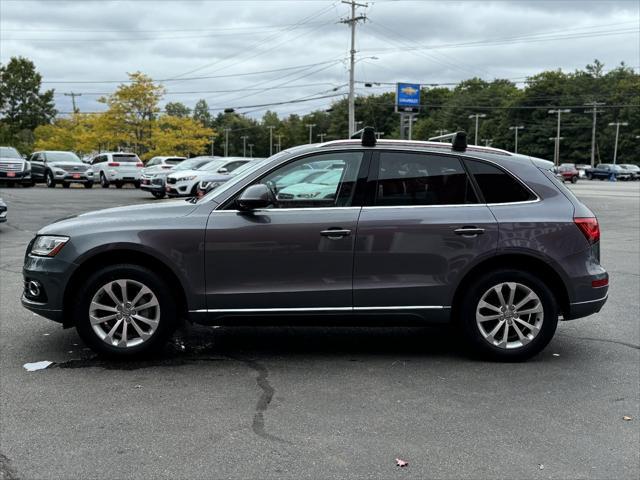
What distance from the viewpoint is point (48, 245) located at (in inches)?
197

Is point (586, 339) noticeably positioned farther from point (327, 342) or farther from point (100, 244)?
point (100, 244)

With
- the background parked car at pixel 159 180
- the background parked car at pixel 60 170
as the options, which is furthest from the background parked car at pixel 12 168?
the background parked car at pixel 159 180

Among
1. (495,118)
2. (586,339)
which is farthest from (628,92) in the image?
(586,339)

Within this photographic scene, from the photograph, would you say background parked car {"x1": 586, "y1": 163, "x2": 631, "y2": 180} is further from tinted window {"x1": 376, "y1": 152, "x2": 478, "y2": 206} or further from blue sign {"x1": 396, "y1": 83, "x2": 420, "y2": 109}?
tinted window {"x1": 376, "y1": 152, "x2": 478, "y2": 206}

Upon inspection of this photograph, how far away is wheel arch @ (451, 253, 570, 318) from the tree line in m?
50.7

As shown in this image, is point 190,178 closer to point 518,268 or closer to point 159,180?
point 159,180

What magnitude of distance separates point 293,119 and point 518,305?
17315 centimetres

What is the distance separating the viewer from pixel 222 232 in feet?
16.1

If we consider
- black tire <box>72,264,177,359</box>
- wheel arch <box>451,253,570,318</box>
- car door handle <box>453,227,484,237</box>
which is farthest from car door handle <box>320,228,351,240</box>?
black tire <box>72,264,177,359</box>

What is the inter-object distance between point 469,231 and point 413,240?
443mm

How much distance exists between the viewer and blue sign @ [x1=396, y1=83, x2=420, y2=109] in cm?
6084

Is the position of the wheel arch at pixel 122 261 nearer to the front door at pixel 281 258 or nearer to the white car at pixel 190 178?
the front door at pixel 281 258

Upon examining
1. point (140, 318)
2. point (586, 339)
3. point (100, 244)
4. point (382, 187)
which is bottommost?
point (586, 339)

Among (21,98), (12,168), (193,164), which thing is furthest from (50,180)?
(21,98)
